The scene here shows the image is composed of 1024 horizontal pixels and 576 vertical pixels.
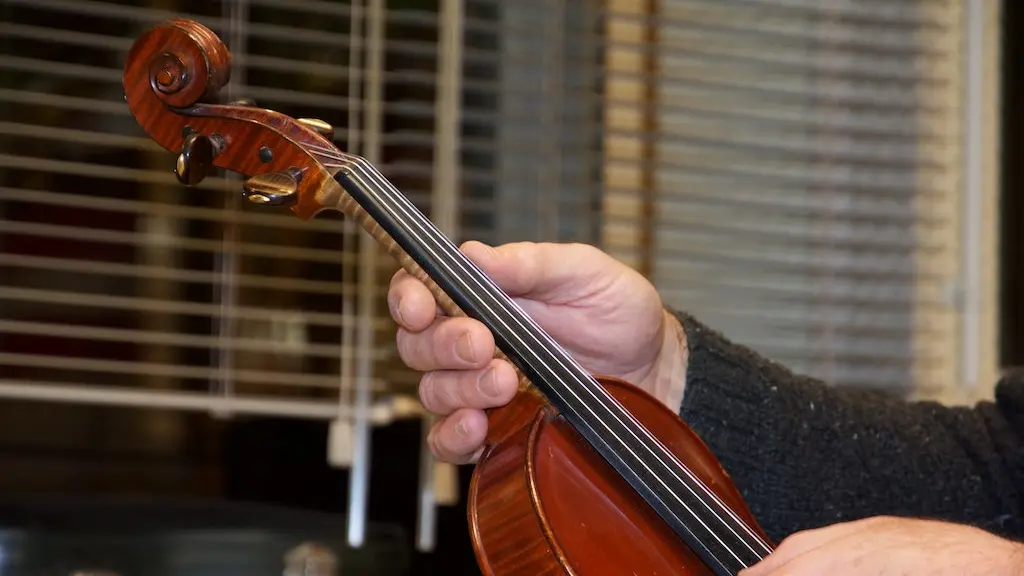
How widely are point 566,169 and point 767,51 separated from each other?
0.40 meters

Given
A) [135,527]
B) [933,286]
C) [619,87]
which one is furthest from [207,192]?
[933,286]

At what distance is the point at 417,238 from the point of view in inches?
30.5

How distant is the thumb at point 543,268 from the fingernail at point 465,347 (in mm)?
73

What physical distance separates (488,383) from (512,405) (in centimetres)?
2

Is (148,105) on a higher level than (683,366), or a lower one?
higher

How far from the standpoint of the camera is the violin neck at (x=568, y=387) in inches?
29.7

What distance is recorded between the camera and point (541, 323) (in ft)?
3.31

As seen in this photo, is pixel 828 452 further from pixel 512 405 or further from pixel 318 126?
pixel 318 126

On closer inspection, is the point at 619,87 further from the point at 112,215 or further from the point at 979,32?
the point at 112,215

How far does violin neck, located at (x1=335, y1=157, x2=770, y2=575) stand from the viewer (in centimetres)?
75

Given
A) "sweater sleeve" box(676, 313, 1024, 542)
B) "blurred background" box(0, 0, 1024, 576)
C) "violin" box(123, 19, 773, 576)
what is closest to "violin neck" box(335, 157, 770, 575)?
"violin" box(123, 19, 773, 576)

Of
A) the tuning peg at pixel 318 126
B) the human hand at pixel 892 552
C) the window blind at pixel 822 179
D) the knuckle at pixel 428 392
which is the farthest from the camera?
the window blind at pixel 822 179

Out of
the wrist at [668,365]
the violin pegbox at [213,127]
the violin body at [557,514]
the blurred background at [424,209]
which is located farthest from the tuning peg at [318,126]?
the blurred background at [424,209]

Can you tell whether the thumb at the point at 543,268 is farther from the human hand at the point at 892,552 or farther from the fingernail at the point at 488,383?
the human hand at the point at 892,552
